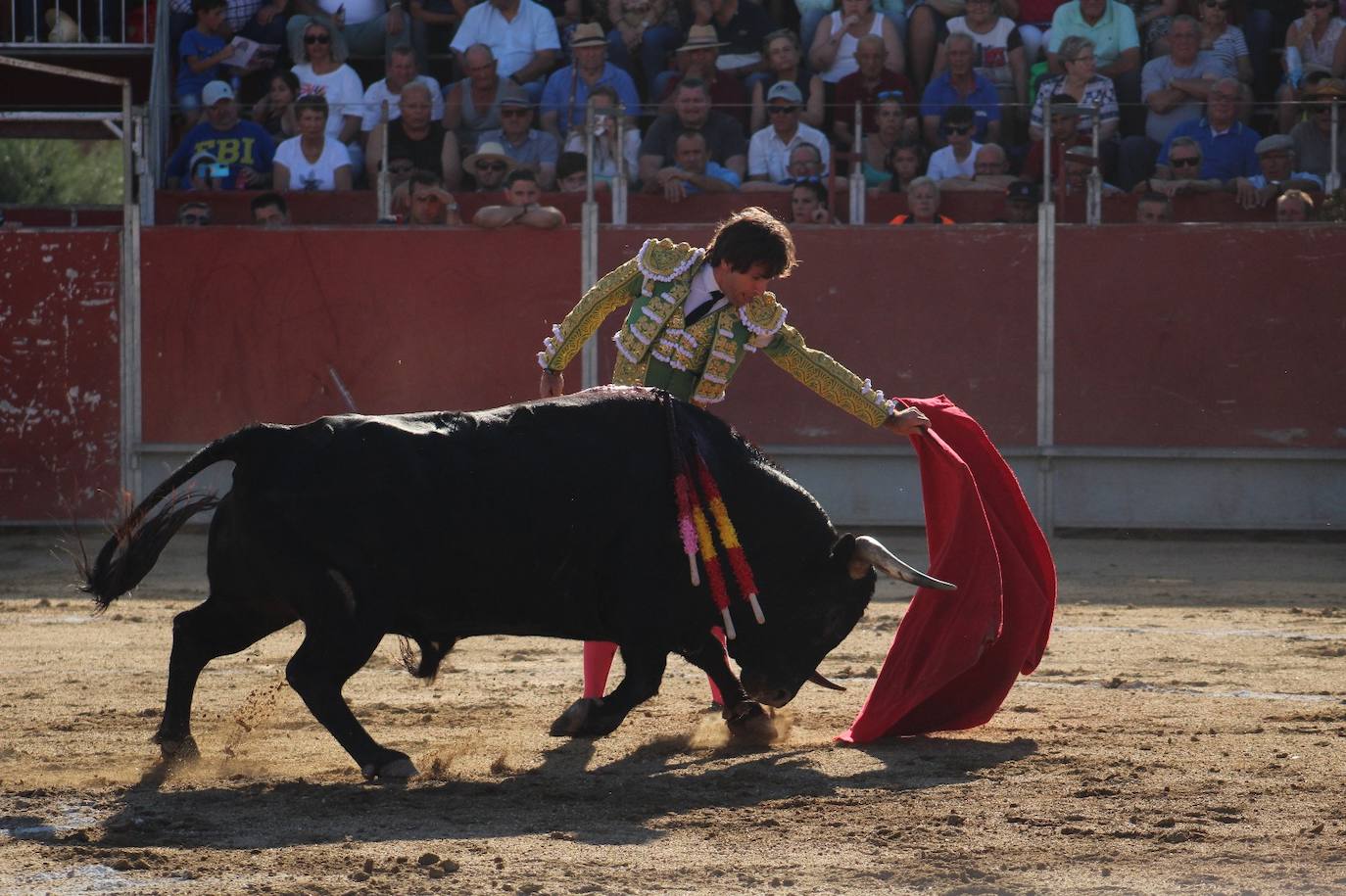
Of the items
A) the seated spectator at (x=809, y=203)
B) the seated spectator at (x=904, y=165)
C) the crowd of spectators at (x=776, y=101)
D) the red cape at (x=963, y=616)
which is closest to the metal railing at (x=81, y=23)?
the crowd of spectators at (x=776, y=101)

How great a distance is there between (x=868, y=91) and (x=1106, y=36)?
4.04 feet

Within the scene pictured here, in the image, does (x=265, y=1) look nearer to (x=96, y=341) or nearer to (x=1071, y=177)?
(x=96, y=341)

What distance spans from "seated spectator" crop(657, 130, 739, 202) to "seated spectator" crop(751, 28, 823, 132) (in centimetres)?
32

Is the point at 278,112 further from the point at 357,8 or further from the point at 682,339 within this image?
the point at 682,339

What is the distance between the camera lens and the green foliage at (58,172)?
1587 cm

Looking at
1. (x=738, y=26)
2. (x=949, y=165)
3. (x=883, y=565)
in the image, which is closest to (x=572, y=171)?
(x=738, y=26)

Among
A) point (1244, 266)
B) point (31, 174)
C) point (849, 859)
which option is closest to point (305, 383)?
point (1244, 266)

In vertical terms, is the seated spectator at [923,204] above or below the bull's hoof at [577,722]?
above

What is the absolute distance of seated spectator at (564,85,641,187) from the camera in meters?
8.73

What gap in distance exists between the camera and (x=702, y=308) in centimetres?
436

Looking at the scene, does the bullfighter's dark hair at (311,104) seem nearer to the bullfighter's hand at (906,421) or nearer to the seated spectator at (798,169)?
the seated spectator at (798,169)

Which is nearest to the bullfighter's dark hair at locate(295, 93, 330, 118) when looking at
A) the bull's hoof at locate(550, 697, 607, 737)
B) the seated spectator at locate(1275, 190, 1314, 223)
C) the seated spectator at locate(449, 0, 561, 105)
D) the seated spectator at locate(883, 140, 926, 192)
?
the seated spectator at locate(449, 0, 561, 105)

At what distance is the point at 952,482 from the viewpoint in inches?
173

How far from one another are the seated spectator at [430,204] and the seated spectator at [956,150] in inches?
91.4
